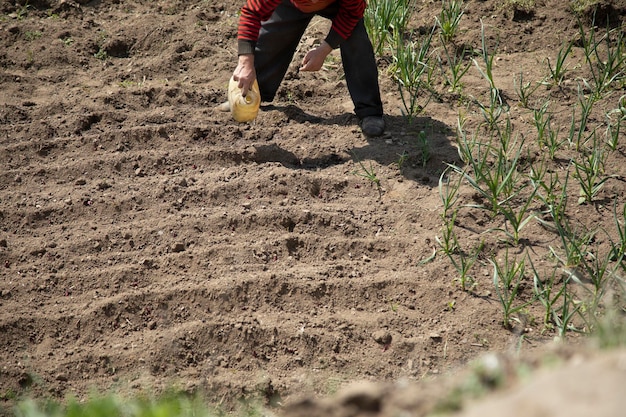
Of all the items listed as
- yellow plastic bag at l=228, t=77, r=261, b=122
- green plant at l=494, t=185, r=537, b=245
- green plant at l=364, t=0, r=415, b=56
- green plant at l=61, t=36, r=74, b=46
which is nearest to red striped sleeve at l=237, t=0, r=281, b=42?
yellow plastic bag at l=228, t=77, r=261, b=122

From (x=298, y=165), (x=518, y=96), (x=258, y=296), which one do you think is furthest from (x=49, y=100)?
(x=518, y=96)

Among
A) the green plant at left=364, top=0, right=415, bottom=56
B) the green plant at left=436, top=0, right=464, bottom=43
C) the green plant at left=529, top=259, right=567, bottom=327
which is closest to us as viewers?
the green plant at left=529, top=259, right=567, bottom=327

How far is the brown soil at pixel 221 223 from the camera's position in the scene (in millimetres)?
2777

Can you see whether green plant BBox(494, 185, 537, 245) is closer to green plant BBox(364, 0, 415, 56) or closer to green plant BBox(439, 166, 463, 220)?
green plant BBox(439, 166, 463, 220)

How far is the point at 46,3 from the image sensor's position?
4.88 metres

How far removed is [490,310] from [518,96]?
1.62 metres

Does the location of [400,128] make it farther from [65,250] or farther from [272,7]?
[65,250]

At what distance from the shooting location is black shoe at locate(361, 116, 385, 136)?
3.92 metres

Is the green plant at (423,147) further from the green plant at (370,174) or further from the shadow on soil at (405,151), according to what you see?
the green plant at (370,174)

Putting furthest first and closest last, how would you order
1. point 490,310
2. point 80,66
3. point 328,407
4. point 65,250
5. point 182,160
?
point 80,66
point 182,160
point 65,250
point 490,310
point 328,407

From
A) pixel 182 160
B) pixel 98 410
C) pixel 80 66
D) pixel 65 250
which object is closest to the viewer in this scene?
pixel 98 410

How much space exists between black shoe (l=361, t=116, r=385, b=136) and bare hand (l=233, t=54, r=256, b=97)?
68 cm

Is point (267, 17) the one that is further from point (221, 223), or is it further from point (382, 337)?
point (382, 337)

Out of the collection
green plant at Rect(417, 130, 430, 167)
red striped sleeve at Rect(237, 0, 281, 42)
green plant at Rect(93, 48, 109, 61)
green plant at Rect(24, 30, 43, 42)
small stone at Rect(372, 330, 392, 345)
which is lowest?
small stone at Rect(372, 330, 392, 345)
